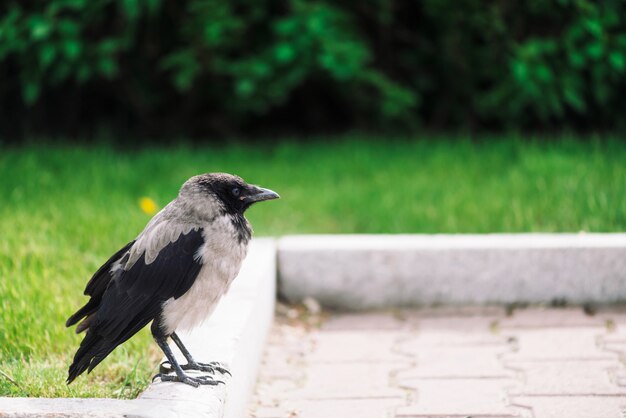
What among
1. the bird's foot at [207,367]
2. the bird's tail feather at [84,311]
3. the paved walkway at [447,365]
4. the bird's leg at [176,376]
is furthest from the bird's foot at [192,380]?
the paved walkway at [447,365]

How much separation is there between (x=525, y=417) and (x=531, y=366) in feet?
1.87

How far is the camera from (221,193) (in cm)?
339

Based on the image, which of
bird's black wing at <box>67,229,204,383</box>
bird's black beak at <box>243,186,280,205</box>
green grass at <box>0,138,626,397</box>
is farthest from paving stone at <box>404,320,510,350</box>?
bird's black wing at <box>67,229,204,383</box>

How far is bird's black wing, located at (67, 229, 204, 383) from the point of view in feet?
10.1

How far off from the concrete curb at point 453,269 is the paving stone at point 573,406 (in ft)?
3.76

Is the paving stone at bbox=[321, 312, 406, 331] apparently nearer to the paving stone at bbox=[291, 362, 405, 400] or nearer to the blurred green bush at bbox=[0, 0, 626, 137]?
the paving stone at bbox=[291, 362, 405, 400]

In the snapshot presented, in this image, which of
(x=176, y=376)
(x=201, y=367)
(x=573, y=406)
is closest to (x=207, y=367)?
(x=201, y=367)

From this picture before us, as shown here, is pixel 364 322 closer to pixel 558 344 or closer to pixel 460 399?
pixel 558 344

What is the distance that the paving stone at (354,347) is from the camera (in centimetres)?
424

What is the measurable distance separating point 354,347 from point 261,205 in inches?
77.1

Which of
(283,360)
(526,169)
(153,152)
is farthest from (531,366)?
(153,152)

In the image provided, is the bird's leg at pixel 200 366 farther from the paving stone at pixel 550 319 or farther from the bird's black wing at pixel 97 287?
the paving stone at pixel 550 319

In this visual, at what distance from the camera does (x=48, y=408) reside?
2732 mm

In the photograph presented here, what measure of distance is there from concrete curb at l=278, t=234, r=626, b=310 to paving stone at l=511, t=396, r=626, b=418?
3.76ft
